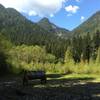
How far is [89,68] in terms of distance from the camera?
7206 centimetres

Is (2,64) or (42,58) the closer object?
(2,64)

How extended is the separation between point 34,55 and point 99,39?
164ft

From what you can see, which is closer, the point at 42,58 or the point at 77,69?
the point at 77,69

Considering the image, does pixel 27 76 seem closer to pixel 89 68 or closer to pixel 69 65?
pixel 89 68

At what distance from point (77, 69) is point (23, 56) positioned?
58291 mm

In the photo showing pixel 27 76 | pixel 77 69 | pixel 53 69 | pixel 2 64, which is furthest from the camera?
pixel 53 69

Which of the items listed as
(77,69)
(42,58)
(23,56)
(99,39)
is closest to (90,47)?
(99,39)

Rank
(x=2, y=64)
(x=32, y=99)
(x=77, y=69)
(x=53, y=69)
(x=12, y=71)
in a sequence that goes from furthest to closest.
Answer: (x=53, y=69) → (x=77, y=69) → (x=12, y=71) → (x=2, y=64) → (x=32, y=99)

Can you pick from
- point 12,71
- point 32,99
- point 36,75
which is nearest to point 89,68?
point 12,71

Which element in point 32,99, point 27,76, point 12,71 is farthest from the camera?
point 12,71

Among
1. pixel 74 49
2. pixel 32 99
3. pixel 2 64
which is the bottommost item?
pixel 32 99

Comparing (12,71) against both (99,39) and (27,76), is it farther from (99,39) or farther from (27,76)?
(99,39)

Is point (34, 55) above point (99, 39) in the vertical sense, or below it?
below

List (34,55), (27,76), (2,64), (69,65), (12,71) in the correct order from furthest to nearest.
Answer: (34,55) → (69,65) → (12,71) → (2,64) → (27,76)
